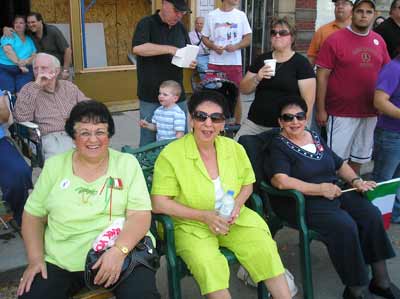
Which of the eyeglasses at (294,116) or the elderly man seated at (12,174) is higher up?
the eyeglasses at (294,116)

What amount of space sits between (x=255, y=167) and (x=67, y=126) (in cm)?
136

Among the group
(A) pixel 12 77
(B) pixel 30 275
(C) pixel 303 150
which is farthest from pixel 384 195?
(A) pixel 12 77

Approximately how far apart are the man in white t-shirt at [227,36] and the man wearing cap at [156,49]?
1.39m

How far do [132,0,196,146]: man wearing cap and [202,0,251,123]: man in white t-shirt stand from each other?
54.7 inches

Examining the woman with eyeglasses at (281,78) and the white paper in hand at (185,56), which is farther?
the white paper in hand at (185,56)

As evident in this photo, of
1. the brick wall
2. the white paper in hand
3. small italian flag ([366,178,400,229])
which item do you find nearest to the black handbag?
small italian flag ([366,178,400,229])

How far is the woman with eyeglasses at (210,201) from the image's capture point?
264cm

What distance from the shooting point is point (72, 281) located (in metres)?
2.41

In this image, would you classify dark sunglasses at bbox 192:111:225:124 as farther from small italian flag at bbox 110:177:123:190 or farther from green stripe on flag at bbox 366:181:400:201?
green stripe on flag at bbox 366:181:400:201

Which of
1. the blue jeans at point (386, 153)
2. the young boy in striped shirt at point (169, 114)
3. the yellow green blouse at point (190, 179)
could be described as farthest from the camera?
the young boy in striped shirt at point (169, 114)

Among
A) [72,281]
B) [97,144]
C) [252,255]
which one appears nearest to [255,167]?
[252,255]

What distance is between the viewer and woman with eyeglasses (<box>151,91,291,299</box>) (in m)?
2.64

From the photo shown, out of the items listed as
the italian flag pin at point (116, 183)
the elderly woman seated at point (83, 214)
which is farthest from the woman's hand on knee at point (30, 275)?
the italian flag pin at point (116, 183)

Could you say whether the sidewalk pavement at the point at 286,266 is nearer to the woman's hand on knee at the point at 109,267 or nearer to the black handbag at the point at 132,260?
the black handbag at the point at 132,260
